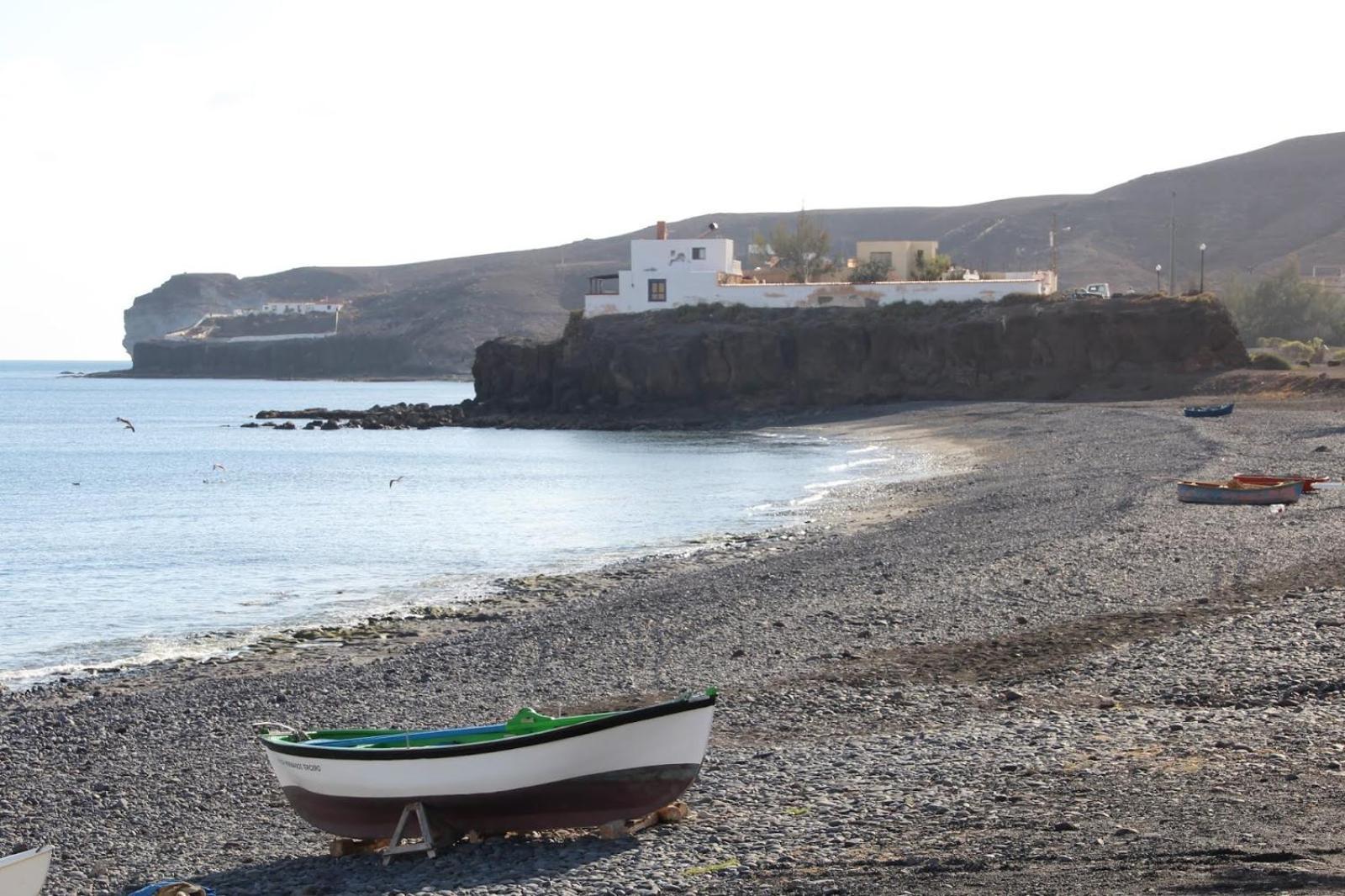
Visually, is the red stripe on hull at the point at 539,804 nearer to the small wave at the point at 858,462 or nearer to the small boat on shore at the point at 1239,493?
the small boat on shore at the point at 1239,493

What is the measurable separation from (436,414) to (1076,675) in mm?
68267

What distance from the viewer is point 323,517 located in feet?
113

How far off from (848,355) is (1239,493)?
47818 mm

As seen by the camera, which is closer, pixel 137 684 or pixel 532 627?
pixel 137 684

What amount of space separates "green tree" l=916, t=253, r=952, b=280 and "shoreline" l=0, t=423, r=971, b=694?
168ft

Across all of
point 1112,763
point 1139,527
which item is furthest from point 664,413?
point 1112,763

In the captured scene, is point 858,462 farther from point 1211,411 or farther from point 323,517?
point 323,517

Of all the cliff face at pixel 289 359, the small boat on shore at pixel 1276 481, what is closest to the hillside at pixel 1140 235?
the cliff face at pixel 289 359

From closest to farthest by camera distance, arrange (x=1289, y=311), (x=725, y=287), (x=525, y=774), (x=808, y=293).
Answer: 1. (x=525, y=774)
2. (x=808, y=293)
3. (x=725, y=287)
4. (x=1289, y=311)

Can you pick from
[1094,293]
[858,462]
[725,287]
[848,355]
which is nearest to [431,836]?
[858,462]

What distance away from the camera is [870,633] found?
49.7ft

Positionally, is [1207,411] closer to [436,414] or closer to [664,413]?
[664,413]

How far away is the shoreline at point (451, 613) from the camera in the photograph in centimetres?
1644

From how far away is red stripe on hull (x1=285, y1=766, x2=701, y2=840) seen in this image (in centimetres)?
829
